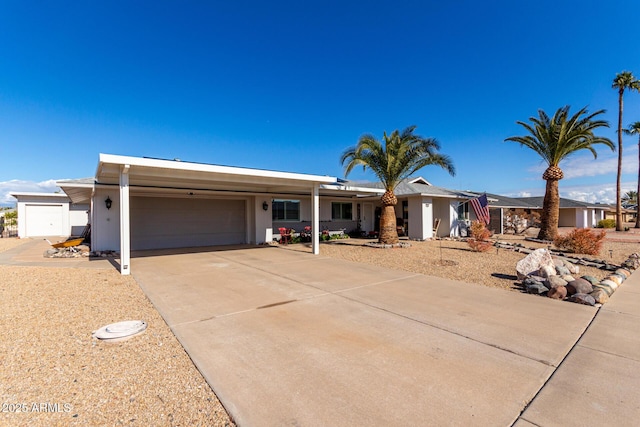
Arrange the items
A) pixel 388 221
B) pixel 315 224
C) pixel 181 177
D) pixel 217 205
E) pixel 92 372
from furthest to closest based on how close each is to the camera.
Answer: pixel 217 205 → pixel 388 221 → pixel 315 224 → pixel 181 177 → pixel 92 372

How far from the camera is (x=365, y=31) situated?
14602 mm

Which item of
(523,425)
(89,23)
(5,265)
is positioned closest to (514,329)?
(523,425)

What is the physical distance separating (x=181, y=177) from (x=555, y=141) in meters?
18.0

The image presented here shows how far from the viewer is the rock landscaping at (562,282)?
19.8 feet

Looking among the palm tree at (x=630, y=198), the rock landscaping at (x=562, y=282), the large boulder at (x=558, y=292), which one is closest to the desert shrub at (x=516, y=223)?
the rock landscaping at (x=562, y=282)

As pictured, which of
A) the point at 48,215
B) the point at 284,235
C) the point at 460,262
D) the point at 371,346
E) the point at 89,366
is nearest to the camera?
the point at 89,366

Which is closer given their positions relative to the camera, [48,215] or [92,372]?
[92,372]

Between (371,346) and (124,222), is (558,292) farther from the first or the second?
(124,222)

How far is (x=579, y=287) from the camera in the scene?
249 inches

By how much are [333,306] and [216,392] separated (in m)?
2.98

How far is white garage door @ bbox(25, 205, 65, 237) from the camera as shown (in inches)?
856

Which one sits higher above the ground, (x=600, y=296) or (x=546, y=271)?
(x=546, y=271)

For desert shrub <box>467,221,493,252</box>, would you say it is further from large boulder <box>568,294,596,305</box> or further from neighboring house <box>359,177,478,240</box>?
large boulder <box>568,294,596,305</box>

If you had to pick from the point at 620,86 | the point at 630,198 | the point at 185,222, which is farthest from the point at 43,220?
the point at 630,198
